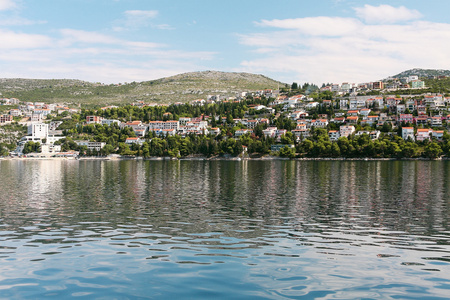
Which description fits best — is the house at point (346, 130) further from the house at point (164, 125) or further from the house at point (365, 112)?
the house at point (164, 125)

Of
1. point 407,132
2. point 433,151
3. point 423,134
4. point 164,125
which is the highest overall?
point 164,125

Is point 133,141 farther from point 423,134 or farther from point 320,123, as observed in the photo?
point 423,134

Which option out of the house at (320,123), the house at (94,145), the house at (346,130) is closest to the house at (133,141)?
the house at (94,145)

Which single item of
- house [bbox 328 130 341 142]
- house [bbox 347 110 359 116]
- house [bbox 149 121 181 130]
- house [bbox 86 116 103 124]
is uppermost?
house [bbox 347 110 359 116]

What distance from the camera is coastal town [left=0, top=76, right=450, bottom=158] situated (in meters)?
126

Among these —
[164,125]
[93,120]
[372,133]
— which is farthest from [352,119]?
[93,120]

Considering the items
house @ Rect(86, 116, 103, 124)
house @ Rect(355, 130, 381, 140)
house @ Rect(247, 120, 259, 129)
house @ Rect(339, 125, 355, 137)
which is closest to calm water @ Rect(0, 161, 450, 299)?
house @ Rect(355, 130, 381, 140)

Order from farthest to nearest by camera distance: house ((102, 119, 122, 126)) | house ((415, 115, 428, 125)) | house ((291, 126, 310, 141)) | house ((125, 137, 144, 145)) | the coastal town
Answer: house ((102, 119, 122, 126))
house ((125, 137, 144, 145))
house ((291, 126, 310, 141))
house ((415, 115, 428, 125))
the coastal town

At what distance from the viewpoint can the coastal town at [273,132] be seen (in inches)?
4978

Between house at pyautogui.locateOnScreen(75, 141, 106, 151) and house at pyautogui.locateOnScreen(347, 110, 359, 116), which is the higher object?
house at pyautogui.locateOnScreen(347, 110, 359, 116)

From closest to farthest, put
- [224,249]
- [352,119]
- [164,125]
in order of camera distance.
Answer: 1. [224,249]
2. [352,119]
3. [164,125]

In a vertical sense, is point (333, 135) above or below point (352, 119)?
below

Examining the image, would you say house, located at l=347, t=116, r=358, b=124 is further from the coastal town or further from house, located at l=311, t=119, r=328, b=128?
house, located at l=311, t=119, r=328, b=128

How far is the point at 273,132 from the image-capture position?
154125mm
